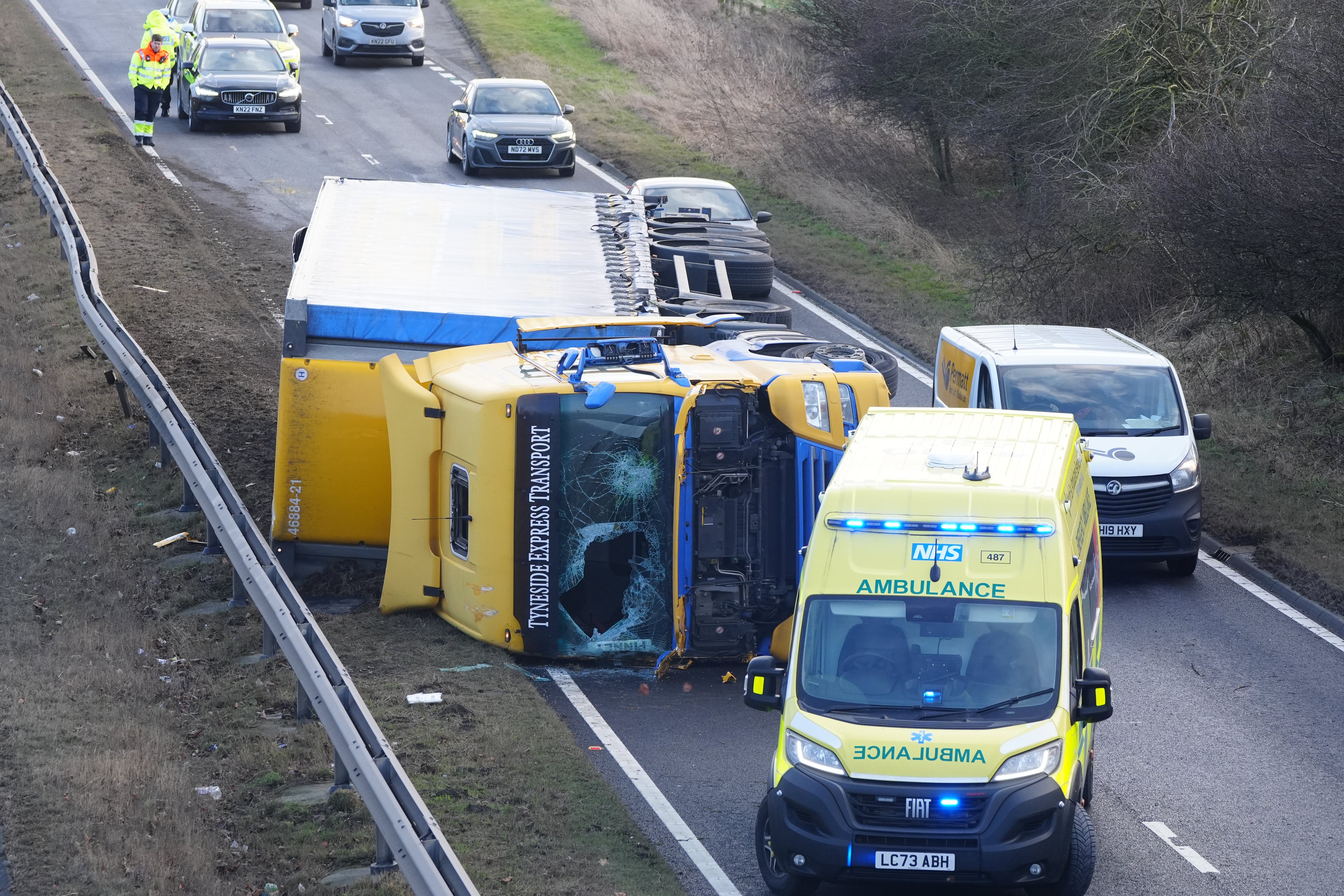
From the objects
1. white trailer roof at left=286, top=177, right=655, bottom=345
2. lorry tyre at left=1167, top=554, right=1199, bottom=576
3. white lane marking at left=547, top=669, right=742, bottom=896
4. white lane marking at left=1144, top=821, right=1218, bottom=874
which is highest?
white trailer roof at left=286, top=177, right=655, bottom=345

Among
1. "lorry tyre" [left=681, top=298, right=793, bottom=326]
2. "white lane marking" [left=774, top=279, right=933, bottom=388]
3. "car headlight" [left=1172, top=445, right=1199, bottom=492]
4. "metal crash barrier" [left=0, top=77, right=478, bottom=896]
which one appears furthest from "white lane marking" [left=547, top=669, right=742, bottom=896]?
"white lane marking" [left=774, top=279, right=933, bottom=388]

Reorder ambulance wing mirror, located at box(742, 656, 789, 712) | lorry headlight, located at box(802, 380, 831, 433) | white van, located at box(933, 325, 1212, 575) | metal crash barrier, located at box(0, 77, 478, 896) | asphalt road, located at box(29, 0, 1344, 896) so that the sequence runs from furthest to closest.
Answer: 1. white van, located at box(933, 325, 1212, 575)
2. lorry headlight, located at box(802, 380, 831, 433)
3. asphalt road, located at box(29, 0, 1344, 896)
4. ambulance wing mirror, located at box(742, 656, 789, 712)
5. metal crash barrier, located at box(0, 77, 478, 896)

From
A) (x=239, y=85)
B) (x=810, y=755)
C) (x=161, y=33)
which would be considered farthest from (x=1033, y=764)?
(x=239, y=85)

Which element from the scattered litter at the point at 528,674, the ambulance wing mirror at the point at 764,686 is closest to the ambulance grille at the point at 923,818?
the ambulance wing mirror at the point at 764,686

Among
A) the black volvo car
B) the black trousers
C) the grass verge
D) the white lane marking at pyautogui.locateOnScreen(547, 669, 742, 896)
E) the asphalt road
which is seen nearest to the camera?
the white lane marking at pyautogui.locateOnScreen(547, 669, 742, 896)

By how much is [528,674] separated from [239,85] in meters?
22.5

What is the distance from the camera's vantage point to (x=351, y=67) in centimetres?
4003

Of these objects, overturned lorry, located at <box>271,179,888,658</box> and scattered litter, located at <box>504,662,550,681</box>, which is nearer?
overturned lorry, located at <box>271,179,888,658</box>

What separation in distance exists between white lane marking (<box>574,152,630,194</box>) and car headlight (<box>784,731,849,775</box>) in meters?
21.0

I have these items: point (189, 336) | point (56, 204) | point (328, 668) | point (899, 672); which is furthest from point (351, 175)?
point (899, 672)

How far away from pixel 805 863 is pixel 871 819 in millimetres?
428

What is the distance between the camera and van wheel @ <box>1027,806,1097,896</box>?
8930 millimetres

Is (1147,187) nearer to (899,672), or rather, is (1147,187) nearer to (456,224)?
(456,224)

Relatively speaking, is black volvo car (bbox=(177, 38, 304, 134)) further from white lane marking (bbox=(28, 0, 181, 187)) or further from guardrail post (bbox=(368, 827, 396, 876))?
guardrail post (bbox=(368, 827, 396, 876))
